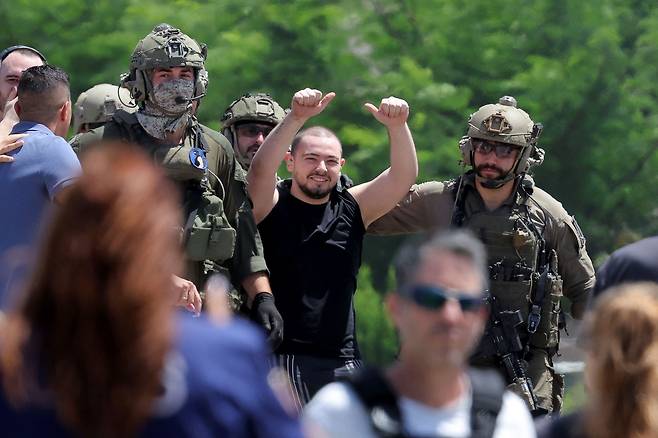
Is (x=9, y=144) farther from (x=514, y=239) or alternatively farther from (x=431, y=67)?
(x=431, y=67)

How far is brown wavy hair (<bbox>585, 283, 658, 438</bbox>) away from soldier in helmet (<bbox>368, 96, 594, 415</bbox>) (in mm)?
4185

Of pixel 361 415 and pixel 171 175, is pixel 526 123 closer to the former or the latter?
pixel 171 175

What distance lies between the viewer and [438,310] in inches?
123

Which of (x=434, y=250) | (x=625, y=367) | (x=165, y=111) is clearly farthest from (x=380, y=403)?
(x=165, y=111)

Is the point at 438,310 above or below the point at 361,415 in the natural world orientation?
above

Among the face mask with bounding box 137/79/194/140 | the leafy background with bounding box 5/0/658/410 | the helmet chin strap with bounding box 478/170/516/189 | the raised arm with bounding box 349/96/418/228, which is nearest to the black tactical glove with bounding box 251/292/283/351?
the raised arm with bounding box 349/96/418/228

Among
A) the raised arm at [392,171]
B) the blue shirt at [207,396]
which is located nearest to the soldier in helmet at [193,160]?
the raised arm at [392,171]

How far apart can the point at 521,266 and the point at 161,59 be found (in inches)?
87.3

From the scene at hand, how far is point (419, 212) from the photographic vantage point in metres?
7.69

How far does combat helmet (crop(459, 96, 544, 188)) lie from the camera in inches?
305

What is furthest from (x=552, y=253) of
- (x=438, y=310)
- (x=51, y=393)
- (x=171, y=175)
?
(x=51, y=393)

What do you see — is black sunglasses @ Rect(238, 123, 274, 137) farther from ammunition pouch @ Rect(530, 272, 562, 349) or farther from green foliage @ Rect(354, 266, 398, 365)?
green foliage @ Rect(354, 266, 398, 365)

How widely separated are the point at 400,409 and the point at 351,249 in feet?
12.7

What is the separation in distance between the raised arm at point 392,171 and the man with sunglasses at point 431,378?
3.68 m
